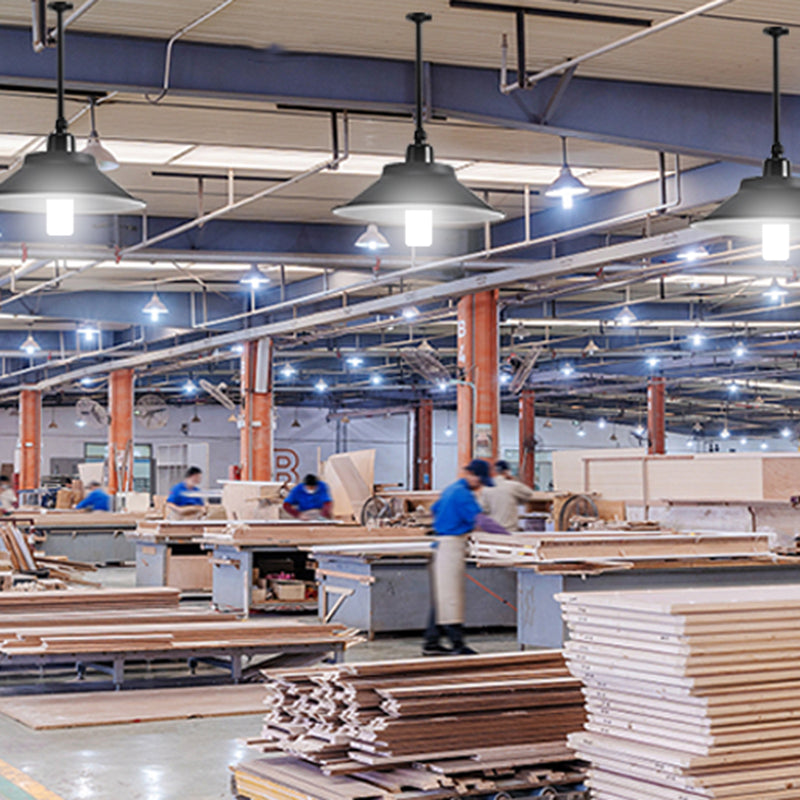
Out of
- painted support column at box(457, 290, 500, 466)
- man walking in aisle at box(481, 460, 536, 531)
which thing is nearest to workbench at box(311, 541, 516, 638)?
man walking in aisle at box(481, 460, 536, 531)

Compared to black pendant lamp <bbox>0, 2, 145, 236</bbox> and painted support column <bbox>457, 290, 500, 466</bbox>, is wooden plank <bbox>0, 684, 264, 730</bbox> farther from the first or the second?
painted support column <bbox>457, 290, 500, 466</bbox>

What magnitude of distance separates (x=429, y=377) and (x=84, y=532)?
24.8 ft

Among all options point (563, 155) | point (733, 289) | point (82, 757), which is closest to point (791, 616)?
point (82, 757)

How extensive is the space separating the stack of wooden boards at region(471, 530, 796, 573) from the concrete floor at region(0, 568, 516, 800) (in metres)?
3.22

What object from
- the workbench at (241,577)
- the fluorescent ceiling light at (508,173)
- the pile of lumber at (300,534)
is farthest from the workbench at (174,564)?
the fluorescent ceiling light at (508,173)

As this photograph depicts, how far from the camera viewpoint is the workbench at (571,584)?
36.4ft

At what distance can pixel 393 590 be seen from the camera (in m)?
13.1

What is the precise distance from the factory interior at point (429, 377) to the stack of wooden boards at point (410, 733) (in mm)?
21

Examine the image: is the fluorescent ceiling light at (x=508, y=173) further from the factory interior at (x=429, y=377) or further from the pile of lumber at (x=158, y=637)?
the pile of lumber at (x=158, y=637)

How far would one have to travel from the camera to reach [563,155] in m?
12.8

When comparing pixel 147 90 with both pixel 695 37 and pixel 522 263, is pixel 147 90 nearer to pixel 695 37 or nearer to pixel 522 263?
pixel 695 37

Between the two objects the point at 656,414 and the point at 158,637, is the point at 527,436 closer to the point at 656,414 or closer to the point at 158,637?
the point at 656,414

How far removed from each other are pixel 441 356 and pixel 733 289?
1240cm

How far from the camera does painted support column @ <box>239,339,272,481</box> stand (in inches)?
949
